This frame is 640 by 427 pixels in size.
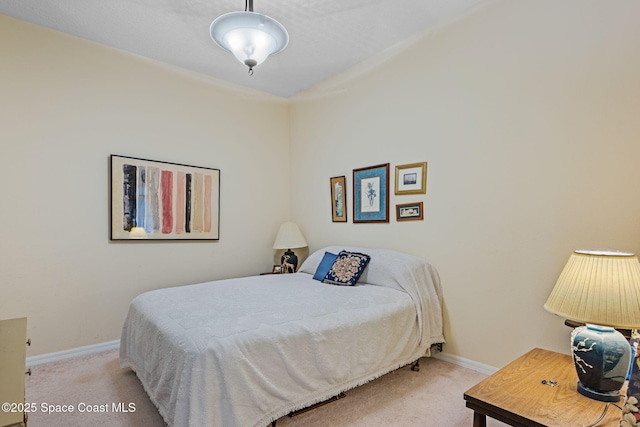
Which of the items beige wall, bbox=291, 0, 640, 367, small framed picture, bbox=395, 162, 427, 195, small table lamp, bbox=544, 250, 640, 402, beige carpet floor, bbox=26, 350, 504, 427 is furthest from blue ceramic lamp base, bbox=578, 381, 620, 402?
small framed picture, bbox=395, 162, 427, 195

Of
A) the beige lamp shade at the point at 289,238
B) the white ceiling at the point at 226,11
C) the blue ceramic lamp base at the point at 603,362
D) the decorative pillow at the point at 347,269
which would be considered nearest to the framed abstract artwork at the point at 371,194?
the decorative pillow at the point at 347,269

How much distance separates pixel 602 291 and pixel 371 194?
2.13 metres

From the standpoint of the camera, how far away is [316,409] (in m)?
1.98

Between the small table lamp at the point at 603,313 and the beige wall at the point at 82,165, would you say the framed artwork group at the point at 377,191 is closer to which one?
the beige wall at the point at 82,165

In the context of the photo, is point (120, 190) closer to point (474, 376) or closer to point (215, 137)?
point (215, 137)

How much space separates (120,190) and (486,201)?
10.4 ft

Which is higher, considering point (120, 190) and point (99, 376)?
point (120, 190)

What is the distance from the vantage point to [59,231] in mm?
2758

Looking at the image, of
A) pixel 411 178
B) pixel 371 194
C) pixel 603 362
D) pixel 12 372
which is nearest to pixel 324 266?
pixel 371 194

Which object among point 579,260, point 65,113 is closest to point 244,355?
point 579,260

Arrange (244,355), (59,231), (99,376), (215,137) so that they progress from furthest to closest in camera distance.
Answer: (215,137)
(59,231)
(99,376)
(244,355)

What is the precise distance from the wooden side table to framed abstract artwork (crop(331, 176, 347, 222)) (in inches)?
87.7

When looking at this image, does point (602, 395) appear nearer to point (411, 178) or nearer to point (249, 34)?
point (411, 178)

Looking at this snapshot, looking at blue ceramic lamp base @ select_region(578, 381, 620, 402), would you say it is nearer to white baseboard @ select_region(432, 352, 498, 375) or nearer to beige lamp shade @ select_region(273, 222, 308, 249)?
white baseboard @ select_region(432, 352, 498, 375)
